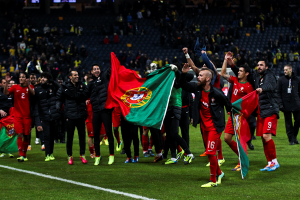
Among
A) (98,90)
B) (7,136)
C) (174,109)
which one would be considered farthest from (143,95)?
(7,136)

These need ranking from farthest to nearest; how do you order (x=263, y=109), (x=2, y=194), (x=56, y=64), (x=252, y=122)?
(x=56, y=64) < (x=252, y=122) < (x=263, y=109) < (x=2, y=194)

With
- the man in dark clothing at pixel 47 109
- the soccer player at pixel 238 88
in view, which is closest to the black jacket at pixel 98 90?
the man in dark clothing at pixel 47 109

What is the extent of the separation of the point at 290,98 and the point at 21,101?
292 inches

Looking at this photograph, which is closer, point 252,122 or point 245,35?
point 252,122

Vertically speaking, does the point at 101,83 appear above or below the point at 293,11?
below

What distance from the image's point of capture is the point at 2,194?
6.66 m

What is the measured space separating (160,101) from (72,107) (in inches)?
83.4

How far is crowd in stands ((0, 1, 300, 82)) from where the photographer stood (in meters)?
29.9

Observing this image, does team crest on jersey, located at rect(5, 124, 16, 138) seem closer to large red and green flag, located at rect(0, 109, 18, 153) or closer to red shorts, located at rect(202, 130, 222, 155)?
large red and green flag, located at rect(0, 109, 18, 153)

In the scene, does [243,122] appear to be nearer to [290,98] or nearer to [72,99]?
[72,99]

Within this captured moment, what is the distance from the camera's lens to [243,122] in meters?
7.93

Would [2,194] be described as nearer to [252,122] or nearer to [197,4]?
[252,122]

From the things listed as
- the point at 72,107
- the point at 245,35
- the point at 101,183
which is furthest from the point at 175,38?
the point at 101,183

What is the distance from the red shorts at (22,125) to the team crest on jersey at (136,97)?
8.54 ft
